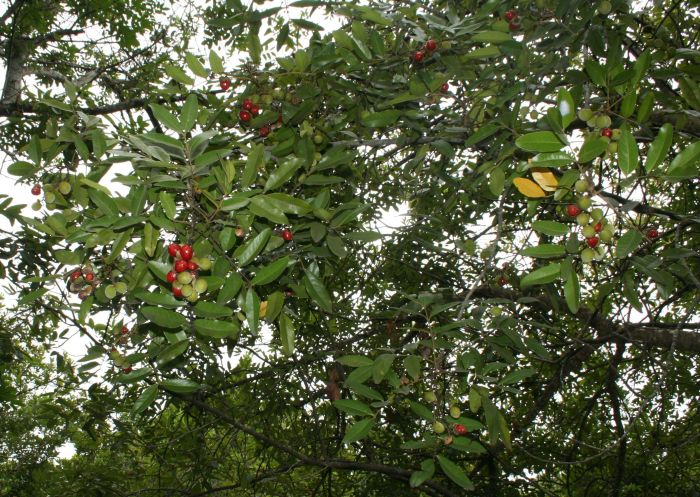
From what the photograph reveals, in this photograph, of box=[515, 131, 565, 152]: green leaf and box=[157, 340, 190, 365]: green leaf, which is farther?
box=[157, 340, 190, 365]: green leaf

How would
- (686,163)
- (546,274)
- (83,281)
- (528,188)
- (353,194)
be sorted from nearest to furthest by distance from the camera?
(686,163), (546,274), (528,188), (83,281), (353,194)

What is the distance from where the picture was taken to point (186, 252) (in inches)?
57.2

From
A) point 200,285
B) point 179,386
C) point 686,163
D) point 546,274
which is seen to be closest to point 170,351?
point 179,386

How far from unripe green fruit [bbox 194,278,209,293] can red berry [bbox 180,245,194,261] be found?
2.5 inches

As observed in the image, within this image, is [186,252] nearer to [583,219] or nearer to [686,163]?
[583,219]

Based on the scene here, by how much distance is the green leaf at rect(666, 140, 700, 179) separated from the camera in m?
1.35

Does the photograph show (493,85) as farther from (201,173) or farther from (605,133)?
(201,173)

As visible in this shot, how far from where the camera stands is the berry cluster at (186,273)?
143 cm

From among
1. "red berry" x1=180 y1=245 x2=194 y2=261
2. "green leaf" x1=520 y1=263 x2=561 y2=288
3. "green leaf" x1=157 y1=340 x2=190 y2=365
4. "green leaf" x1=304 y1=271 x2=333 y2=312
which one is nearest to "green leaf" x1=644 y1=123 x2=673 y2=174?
"green leaf" x1=520 y1=263 x2=561 y2=288

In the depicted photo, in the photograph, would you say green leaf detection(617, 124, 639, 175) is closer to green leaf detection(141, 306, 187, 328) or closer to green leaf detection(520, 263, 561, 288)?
green leaf detection(520, 263, 561, 288)

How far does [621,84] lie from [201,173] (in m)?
1.17

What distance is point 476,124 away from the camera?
2217mm

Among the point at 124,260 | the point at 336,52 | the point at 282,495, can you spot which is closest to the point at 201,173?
the point at 124,260

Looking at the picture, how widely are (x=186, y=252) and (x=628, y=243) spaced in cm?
105
